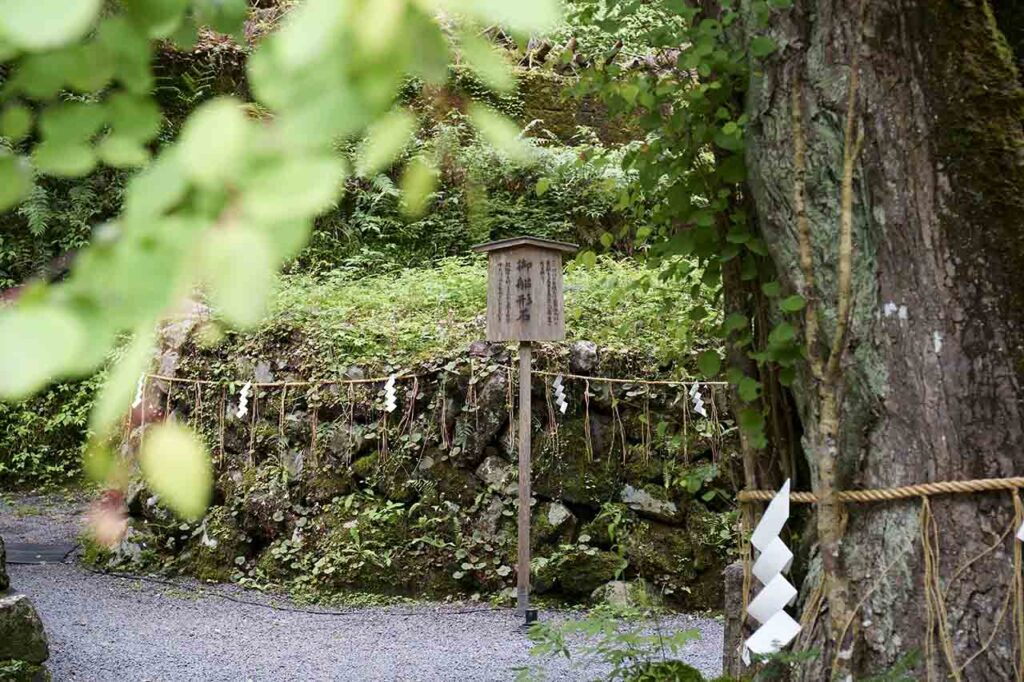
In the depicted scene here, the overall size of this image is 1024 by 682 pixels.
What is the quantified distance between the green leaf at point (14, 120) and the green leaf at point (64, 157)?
205mm

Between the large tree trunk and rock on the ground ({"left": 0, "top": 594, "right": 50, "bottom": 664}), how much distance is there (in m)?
3.31

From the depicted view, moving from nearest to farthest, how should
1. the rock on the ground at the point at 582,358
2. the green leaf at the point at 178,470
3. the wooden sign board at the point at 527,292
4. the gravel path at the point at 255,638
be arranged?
1. the green leaf at the point at 178,470
2. the gravel path at the point at 255,638
3. the wooden sign board at the point at 527,292
4. the rock on the ground at the point at 582,358

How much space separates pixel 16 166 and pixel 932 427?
60.7 inches

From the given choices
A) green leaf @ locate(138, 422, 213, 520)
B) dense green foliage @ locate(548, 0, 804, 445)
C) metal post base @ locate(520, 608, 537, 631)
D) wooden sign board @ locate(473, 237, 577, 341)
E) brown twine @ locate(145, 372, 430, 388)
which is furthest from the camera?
brown twine @ locate(145, 372, 430, 388)

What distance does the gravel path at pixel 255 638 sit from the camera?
4379mm

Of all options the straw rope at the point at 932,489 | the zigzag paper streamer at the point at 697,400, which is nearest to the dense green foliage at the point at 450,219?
the zigzag paper streamer at the point at 697,400

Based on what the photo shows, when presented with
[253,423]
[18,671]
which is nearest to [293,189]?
[18,671]

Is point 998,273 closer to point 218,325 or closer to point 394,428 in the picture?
point 218,325

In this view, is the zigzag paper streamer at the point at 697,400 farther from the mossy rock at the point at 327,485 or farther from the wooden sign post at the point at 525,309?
the mossy rock at the point at 327,485

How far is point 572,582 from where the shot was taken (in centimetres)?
545

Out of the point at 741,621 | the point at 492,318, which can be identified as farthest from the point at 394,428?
the point at 741,621

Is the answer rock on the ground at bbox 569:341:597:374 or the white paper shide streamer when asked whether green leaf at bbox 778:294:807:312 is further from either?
rock on the ground at bbox 569:341:597:374

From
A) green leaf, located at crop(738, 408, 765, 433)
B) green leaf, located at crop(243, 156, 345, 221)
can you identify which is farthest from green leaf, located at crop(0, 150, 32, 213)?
green leaf, located at crop(738, 408, 765, 433)

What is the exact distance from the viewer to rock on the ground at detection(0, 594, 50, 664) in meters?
3.77
